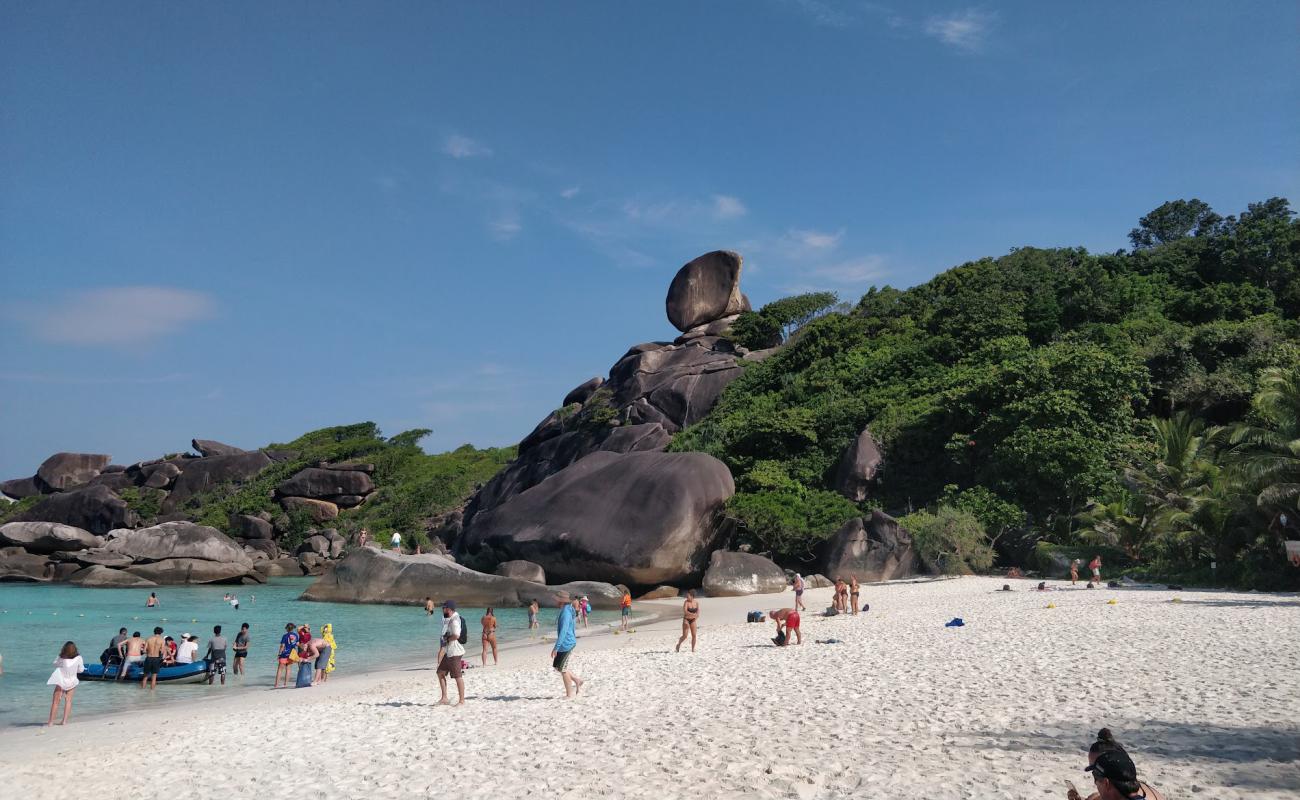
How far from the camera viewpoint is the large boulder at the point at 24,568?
4191 centimetres

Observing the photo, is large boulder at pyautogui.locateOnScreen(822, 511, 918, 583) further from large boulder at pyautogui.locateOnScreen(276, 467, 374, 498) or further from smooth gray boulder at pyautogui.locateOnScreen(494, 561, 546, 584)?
large boulder at pyautogui.locateOnScreen(276, 467, 374, 498)

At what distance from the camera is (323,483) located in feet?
180

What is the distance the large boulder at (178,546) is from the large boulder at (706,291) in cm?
2727

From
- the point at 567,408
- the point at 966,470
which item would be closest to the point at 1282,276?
the point at 966,470

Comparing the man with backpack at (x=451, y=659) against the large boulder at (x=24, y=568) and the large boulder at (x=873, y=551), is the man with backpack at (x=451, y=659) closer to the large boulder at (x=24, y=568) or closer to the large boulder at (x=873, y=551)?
the large boulder at (x=873, y=551)

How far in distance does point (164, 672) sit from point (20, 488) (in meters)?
63.0

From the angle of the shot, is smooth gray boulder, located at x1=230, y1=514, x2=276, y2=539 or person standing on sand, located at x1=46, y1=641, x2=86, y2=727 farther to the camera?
smooth gray boulder, located at x1=230, y1=514, x2=276, y2=539

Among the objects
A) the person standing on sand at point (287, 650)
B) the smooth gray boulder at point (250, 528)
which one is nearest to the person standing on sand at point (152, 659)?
the person standing on sand at point (287, 650)

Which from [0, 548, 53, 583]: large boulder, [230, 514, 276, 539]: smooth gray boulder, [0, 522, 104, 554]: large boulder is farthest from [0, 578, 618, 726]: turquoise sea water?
[230, 514, 276, 539]: smooth gray boulder

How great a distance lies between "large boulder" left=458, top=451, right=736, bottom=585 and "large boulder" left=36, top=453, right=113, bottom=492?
47744mm

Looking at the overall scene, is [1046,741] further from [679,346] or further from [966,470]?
[679,346]

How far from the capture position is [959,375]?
34031mm

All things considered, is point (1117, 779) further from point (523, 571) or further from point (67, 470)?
point (67, 470)

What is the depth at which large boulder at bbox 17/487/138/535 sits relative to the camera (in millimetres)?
53188
